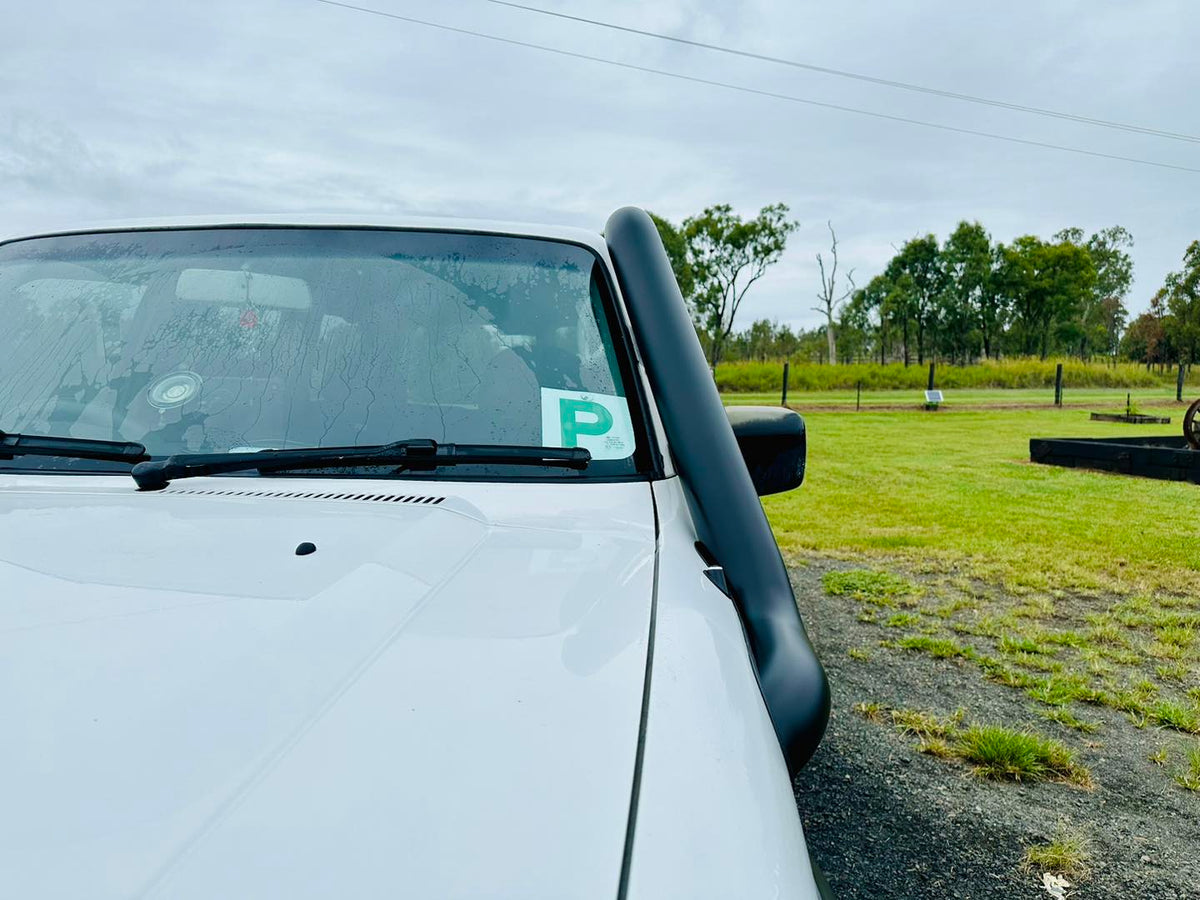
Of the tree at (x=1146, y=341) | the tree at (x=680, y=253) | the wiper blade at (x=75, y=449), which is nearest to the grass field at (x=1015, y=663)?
the wiper blade at (x=75, y=449)

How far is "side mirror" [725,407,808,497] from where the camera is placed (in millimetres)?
1579

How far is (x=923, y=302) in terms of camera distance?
5856 cm

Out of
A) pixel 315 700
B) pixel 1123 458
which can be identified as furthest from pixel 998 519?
pixel 315 700

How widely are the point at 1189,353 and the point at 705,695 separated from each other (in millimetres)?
70102

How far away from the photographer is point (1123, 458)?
28.3 ft

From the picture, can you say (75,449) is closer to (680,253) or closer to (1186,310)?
(680,253)

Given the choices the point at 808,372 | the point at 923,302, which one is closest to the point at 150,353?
the point at 808,372

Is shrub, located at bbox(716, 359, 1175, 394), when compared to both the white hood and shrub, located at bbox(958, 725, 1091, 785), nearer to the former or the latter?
shrub, located at bbox(958, 725, 1091, 785)

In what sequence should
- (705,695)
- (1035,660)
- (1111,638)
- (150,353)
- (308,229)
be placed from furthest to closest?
1. (1111,638)
2. (1035,660)
3. (308,229)
4. (150,353)
5. (705,695)

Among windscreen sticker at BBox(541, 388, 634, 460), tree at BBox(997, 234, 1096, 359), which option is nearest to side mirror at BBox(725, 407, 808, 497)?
windscreen sticker at BBox(541, 388, 634, 460)

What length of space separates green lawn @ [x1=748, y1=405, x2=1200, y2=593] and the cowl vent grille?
Answer: 4.38 m

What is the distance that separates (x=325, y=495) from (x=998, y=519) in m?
6.39

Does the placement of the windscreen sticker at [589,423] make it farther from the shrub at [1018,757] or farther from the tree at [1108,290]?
the tree at [1108,290]

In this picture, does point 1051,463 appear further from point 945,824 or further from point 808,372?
point 808,372
